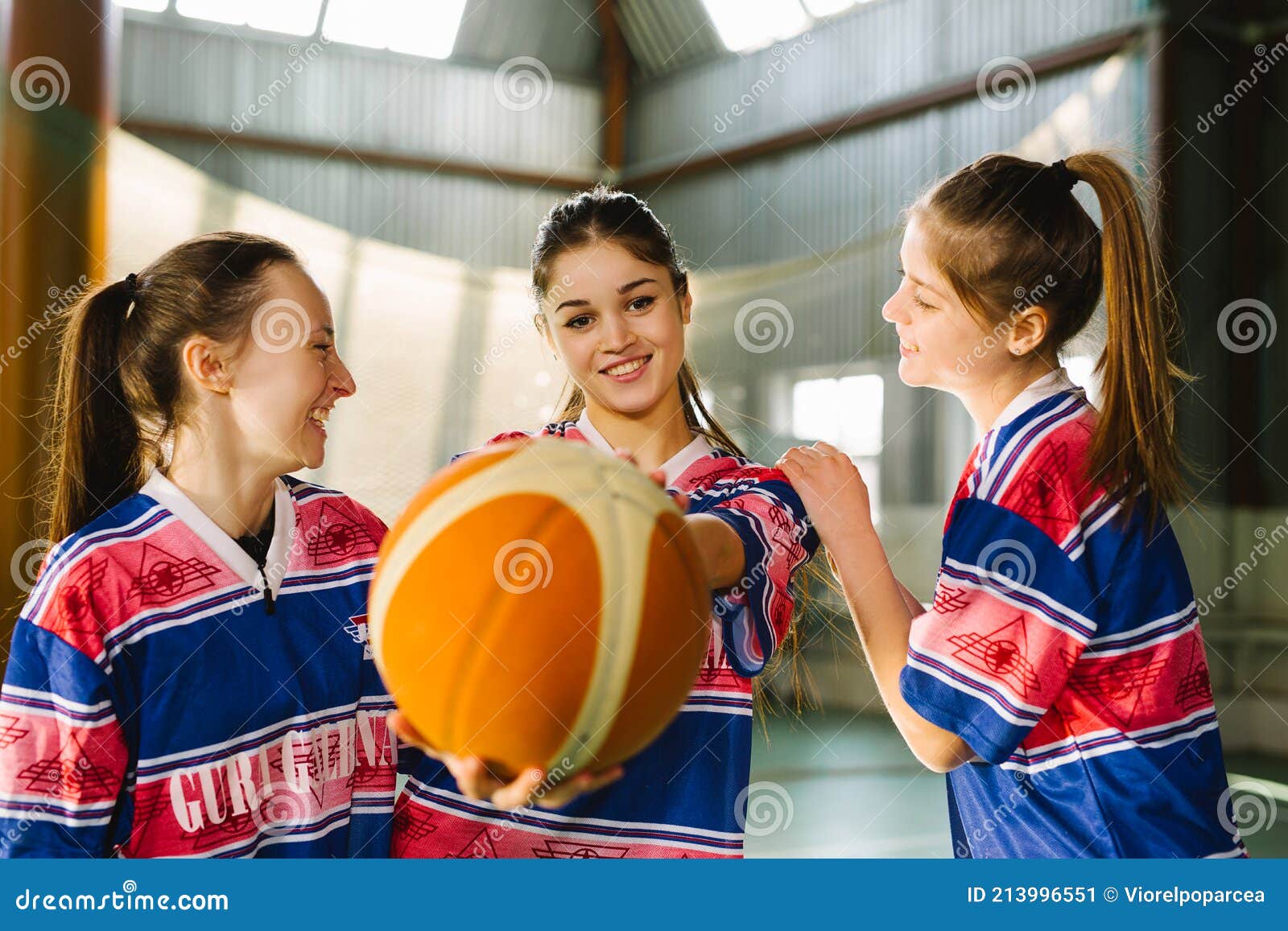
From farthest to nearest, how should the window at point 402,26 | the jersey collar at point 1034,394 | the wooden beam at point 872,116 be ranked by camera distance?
1. the window at point 402,26
2. the wooden beam at point 872,116
3. the jersey collar at point 1034,394

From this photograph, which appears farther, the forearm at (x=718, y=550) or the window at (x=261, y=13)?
the window at (x=261, y=13)

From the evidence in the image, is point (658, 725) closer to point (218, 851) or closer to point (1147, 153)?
point (218, 851)

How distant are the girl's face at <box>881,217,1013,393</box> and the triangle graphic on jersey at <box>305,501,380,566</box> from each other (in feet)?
2.32

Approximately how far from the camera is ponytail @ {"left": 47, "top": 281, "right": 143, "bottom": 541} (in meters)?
1.42

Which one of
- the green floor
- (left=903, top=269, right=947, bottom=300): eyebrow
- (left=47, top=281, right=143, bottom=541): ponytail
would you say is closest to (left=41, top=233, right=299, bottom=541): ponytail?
(left=47, top=281, right=143, bottom=541): ponytail

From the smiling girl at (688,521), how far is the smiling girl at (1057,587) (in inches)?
5.6

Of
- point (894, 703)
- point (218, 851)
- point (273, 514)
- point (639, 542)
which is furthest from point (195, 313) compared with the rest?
point (894, 703)

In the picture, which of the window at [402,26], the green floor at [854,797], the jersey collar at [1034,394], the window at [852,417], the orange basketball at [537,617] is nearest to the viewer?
the orange basketball at [537,617]

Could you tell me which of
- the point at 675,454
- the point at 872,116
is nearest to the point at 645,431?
the point at 675,454

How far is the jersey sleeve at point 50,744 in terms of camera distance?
1.20 meters

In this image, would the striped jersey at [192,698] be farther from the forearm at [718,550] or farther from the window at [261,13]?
the window at [261,13]

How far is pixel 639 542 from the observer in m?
0.96

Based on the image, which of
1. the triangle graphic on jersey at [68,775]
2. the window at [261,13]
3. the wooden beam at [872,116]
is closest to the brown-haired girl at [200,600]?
the triangle graphic on jersey at [68,775]

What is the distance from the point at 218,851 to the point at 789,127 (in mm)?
7036
